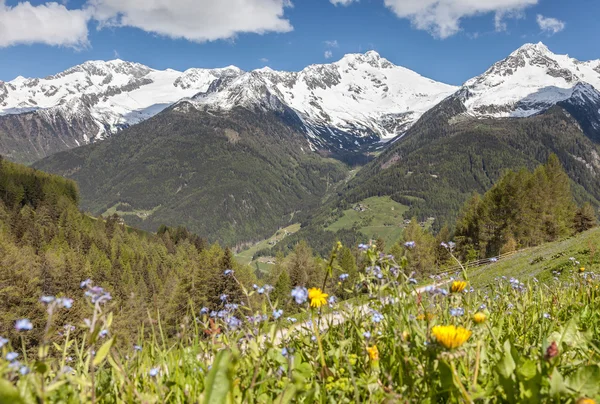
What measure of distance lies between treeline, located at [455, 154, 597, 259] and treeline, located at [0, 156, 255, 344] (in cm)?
3540

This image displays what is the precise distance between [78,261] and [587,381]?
67.2 m

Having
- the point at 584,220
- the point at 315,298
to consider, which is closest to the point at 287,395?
the point at 315,298

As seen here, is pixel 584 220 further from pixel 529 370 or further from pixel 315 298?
pixel 315 298

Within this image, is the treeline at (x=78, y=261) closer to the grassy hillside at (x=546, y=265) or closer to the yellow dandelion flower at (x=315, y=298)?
the yellow dandelion flower at (x=315, y=298)

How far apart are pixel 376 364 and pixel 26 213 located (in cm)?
11595

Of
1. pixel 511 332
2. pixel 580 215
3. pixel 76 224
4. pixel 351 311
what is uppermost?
pixel 76 224

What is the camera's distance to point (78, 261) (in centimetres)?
5838

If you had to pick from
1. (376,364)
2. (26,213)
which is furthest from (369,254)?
(26,213)

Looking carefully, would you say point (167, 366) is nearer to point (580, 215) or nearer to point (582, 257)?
point (582, 257)

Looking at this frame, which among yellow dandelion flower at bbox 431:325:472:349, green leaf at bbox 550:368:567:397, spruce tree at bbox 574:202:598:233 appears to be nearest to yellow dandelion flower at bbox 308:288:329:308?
yellow dandelion flower at bbox 431:325:472:349

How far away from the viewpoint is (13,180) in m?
118

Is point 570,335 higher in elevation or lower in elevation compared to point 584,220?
higher

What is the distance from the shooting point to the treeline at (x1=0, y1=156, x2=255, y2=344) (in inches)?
1261

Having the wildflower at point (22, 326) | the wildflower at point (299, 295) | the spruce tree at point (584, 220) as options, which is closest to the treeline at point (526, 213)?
the spruce tree at point (584, 220)
